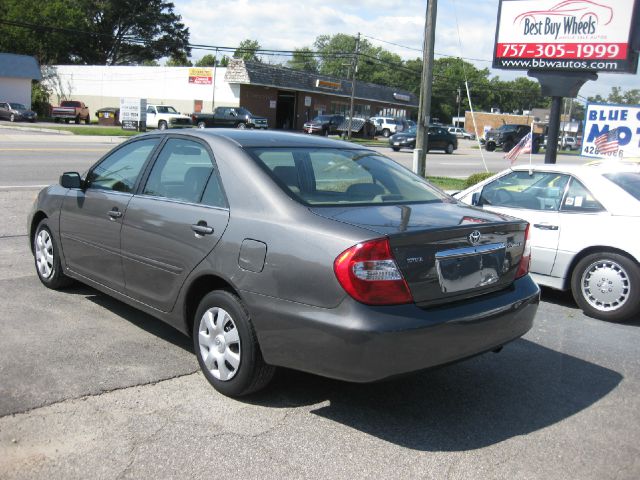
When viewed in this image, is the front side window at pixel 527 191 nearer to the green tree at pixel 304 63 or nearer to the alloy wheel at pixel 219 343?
the alloy wheel at pixel 219 343

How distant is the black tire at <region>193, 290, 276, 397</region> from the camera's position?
12.5ft

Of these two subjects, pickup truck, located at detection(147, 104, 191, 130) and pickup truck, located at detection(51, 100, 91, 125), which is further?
pickup truck, located at detection(51, 100, 91, 125)

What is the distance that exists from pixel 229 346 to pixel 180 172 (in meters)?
1.38

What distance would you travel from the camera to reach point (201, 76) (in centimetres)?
5175

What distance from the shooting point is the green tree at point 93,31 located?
6838 centimetres

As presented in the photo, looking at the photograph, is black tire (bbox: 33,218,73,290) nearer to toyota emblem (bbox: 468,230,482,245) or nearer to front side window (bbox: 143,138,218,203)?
front side window (bbox: 143,138,218,203)

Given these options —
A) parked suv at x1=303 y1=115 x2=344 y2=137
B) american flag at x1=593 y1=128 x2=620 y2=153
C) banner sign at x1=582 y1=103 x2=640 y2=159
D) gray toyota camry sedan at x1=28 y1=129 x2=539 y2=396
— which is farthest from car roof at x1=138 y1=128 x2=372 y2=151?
parked suv at x1=303 y1=115 x2=344 y2=137

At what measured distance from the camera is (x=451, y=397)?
4227 millimetres

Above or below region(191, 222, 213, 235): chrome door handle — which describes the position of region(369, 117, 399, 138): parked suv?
above

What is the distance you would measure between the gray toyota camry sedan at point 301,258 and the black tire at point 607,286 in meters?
2.10

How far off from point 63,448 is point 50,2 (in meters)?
79.2

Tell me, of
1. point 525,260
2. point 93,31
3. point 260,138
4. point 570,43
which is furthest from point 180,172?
point 93,31

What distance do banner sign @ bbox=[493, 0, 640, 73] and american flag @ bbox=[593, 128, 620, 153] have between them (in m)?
1.89

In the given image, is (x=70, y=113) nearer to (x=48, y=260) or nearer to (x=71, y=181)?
(x=48, y=260)
